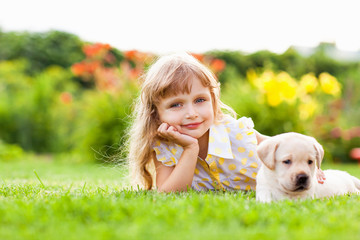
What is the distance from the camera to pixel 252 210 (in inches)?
83.7

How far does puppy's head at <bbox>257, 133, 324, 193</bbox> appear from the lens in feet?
8.38

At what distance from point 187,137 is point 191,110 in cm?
23

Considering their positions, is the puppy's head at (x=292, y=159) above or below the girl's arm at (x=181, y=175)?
above

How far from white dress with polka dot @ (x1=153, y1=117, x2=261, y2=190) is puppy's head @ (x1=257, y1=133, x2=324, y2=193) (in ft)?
2.91

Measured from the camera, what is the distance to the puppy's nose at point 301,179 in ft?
8.30

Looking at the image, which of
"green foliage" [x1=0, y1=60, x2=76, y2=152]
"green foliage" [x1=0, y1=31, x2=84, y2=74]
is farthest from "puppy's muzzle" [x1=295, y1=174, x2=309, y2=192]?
"green foliage" [x1=0, y1=31, x2=84, y2=74]

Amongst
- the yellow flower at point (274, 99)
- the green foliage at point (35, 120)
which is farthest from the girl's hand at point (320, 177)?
the green foliage at point (35, 120)

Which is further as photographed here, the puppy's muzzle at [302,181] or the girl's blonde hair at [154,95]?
the girl's blonde hair at [154,95]

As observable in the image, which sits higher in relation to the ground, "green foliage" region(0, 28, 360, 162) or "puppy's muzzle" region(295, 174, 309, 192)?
"puppy's muzzle" region(295, 174, 309, 192)

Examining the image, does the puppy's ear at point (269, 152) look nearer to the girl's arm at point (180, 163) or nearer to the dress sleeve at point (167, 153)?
the girl's arm at point (180, 163)

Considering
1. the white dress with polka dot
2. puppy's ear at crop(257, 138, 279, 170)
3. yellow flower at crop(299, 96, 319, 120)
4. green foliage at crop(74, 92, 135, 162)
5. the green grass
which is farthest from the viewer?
yellow flower at crop(299, 96, 319, 120)

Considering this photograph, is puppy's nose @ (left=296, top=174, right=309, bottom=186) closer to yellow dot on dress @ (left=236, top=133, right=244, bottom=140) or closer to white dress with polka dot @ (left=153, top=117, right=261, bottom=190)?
white dress with polka dot @ (left=153, top=117, right=261, bottom=190)

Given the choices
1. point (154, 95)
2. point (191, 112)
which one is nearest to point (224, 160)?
point (191, 112)

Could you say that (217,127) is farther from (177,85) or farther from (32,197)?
(32,197)
